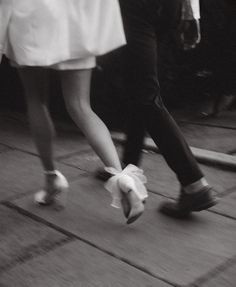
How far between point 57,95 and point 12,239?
2.54m

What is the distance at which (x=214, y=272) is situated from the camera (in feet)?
7.56

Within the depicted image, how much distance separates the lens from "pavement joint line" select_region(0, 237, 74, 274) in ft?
7.81

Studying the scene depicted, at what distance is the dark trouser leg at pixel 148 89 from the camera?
2.63m

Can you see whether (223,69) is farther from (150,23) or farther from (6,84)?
(150,23)

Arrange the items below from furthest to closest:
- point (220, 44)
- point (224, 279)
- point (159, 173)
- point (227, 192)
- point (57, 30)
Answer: point (220, 44)
point (159, 173)
point (227, 192)
point (57, 30)
point (224, 279)

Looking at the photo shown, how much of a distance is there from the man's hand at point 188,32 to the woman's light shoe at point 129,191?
2.54ft

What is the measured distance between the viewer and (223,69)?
16.8 ft

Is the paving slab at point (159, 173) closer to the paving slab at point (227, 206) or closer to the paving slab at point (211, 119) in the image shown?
the paving slab at point (227, 206)

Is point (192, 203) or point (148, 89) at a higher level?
point (148, 89)

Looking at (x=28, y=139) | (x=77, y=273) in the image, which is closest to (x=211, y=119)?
(x=28, y=139)

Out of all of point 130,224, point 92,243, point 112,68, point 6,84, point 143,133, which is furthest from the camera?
point 6,84

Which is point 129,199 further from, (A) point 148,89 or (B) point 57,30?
(B) point 57,30

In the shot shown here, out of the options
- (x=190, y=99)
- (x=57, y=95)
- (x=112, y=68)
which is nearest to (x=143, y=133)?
(x=112, y=68)

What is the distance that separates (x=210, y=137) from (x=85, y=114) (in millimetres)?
2142
